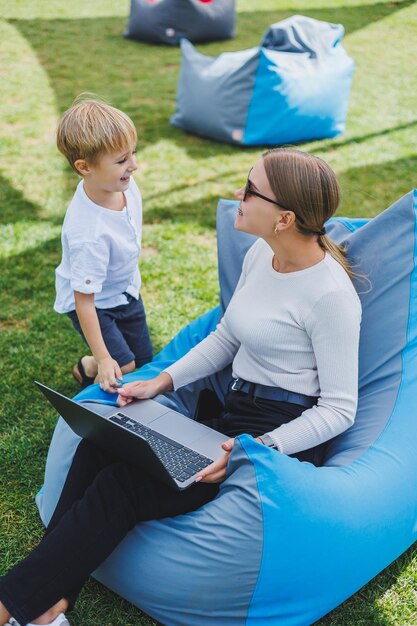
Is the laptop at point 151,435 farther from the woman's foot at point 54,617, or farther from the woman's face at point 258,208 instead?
the woman's face at point 258,208

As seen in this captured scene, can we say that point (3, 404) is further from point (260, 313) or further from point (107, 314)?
point (260, 313)

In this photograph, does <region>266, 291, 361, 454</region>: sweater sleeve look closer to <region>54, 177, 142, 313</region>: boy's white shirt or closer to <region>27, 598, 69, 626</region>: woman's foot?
<region>27, 598, 69, 626</region>: woman's foot

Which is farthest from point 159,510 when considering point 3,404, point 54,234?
point 54,234

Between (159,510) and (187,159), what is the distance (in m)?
3.74

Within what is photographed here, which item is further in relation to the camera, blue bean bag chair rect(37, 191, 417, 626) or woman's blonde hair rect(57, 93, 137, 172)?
woman's blonde hair rect(57, 93, 137, 172)

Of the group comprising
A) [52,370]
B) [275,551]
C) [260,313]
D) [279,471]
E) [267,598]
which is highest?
[260,313]

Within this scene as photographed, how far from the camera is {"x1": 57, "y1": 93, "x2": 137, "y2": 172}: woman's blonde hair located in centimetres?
248

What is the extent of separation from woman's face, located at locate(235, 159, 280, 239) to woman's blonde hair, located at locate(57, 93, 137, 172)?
52cm

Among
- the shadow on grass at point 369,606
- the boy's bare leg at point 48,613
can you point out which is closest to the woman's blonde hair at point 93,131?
the boy's bare leg at point 48,613

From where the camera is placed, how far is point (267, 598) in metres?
2.02

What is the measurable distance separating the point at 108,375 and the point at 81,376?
0.65m

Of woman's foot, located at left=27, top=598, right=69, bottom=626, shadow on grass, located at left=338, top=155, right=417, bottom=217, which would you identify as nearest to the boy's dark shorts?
woman's foot, located at left=27, top=598, right=69, bottom=626

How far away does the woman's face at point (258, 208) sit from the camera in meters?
2.21

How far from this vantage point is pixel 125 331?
3.08m
